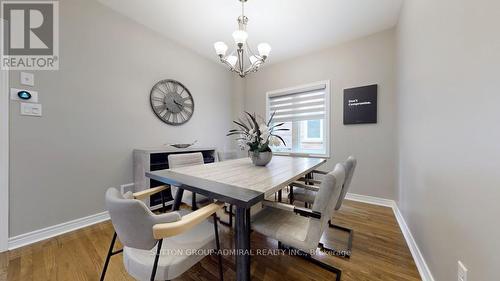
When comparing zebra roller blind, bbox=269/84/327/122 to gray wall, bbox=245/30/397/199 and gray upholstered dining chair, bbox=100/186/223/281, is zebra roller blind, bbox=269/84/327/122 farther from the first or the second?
gray upholstered dining chair, bbox=100/186/223/281

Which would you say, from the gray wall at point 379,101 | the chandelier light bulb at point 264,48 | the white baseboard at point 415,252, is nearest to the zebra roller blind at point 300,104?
the gray wall at point 379,101

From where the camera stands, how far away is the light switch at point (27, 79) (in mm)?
1657

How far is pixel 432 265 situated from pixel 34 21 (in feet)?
13.6

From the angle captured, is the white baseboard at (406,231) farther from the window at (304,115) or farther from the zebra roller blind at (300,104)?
the zebra roller blind at (300,104)

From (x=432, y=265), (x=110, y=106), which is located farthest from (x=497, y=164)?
(x=110, y=106)

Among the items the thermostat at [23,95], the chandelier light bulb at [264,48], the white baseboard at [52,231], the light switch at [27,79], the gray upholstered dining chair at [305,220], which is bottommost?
the white baseboard at [52,231]

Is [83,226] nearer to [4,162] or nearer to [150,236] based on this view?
[4,162]

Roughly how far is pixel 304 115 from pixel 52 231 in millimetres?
3870

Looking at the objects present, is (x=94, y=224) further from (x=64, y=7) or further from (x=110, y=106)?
(x=64, y=7)

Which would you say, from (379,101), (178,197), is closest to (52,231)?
(178,197)

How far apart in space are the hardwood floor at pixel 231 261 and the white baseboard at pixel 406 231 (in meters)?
0.04

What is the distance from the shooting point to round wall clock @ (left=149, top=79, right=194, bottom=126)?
274 cm

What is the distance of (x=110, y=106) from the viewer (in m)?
2.24

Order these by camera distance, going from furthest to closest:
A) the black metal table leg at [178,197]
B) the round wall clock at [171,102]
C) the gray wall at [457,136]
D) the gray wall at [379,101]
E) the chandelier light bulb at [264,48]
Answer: the round wall clock at [171,102] < the gray wall at [379,101] < the chandelier light bulb at [264,48] < the black metal table leg at [178,197] < the gray wall at [457,136]
